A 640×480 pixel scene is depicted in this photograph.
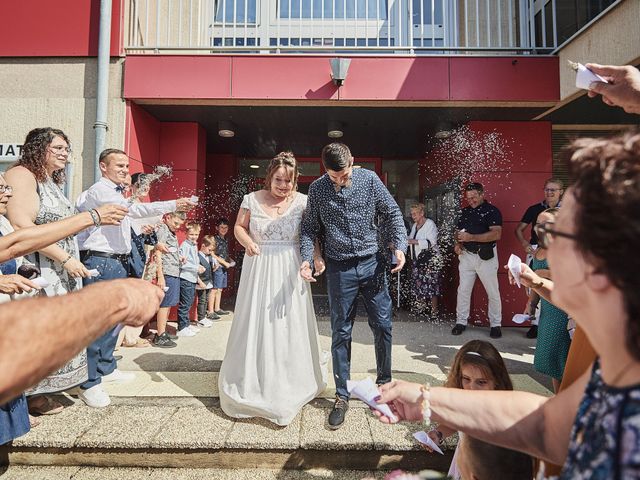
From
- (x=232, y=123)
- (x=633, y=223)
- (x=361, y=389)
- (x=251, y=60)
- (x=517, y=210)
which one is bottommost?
(x=361, y=389)

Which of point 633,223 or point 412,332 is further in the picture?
point 412,332

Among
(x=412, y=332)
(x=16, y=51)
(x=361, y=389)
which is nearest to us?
(x=361, y=389)

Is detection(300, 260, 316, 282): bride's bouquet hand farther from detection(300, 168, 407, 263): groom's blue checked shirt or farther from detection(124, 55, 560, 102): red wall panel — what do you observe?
detection(124, 55, 560, 102): red wall panel

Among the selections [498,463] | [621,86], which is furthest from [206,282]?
[621,86]

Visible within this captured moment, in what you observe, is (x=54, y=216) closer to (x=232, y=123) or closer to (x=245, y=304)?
(x=245, y=304)

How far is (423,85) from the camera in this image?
17.7ft

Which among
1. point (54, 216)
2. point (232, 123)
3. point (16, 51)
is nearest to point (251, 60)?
point (232, 123)

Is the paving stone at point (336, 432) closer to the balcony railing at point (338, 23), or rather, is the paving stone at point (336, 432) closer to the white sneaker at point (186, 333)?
the white sneaker at point (186, 333)

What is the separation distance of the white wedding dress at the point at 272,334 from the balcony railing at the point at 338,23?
11.5 ft

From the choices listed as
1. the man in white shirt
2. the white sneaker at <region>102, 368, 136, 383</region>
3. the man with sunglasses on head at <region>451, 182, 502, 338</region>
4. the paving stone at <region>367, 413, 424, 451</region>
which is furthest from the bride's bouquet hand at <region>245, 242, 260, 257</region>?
the man with sunglasses on head at <region>451, 182, 502, 338</region>

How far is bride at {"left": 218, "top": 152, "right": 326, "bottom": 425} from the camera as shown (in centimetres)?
302

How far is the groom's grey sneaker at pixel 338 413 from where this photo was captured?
2.78m

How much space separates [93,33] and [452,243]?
629 cm

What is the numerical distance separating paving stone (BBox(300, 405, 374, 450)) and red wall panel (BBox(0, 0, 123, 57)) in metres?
5.40
